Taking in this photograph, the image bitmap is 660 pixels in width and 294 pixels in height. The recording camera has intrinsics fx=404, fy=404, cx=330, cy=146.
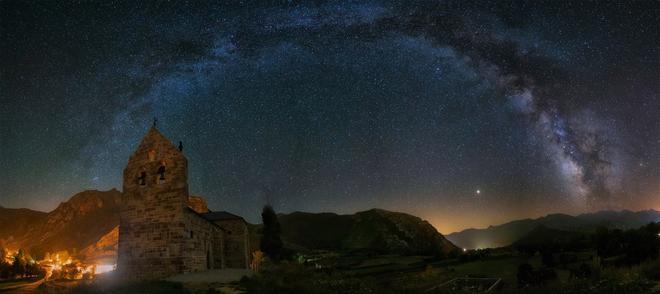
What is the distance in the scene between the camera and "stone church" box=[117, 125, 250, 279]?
2550 cm

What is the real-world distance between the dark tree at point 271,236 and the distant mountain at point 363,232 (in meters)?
50.9

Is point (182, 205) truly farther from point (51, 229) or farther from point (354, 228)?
point (51, 229)

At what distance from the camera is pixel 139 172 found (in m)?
27.8

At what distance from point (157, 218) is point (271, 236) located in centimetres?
2579

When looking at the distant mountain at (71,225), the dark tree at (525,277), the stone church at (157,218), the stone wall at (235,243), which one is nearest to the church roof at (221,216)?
the stone wall at (235,243)

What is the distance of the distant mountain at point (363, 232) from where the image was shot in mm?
107562

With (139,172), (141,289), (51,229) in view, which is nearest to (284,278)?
(141,289)

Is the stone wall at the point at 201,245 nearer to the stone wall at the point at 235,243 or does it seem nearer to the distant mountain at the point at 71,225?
the stone wall at the point at 235,243

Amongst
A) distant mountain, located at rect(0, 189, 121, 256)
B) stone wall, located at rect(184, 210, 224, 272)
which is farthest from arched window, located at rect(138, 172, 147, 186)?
distant mountain, located at rect(0, 189, 121, 256)

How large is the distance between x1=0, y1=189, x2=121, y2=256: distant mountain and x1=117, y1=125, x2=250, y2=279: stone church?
293 ft

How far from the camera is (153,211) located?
86.9 ft

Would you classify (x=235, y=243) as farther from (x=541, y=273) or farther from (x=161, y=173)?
(x=541, y=273)

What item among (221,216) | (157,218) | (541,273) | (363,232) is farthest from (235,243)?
(363,232)

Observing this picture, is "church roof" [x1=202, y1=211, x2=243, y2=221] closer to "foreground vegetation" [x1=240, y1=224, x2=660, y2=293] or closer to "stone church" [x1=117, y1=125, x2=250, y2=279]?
"stone church" [x1=117, y1=125, x2=250, y2=279]
